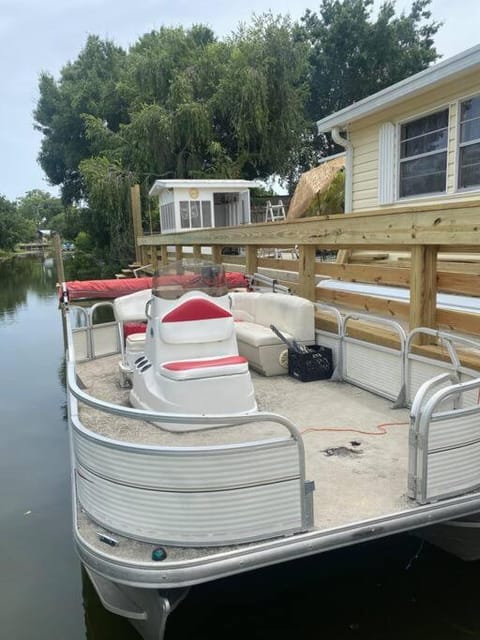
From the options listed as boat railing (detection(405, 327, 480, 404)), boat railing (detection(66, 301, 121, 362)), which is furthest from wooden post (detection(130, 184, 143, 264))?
boat railing (detection(405, 327, 480, 404))

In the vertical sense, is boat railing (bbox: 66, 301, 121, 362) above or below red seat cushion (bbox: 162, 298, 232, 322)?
below

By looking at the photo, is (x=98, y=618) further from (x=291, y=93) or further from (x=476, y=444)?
(x=291, y=93)

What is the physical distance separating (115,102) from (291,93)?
1242cm

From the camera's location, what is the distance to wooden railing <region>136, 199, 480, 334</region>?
379 centimetres

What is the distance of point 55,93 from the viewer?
3697 cm

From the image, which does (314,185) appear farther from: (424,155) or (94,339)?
(94,339)

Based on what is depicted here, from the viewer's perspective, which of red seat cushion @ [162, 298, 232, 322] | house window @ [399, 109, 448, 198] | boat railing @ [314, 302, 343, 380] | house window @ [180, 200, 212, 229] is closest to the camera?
red seat cushion @ [162, 298, 232, 322]

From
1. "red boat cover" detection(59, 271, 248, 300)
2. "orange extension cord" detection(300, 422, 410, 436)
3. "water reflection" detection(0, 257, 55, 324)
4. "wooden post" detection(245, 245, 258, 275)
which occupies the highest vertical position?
"wooden post" detection(245, 245, 258, 275)

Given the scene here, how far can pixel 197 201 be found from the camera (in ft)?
60.2

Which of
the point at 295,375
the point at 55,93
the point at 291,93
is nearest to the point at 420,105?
the point at 295,375

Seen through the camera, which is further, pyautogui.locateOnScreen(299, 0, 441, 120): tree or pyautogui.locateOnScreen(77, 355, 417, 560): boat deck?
pyautogui.locateOnScreen(299, 0, 441, 120): tree

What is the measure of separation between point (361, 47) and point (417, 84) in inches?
956

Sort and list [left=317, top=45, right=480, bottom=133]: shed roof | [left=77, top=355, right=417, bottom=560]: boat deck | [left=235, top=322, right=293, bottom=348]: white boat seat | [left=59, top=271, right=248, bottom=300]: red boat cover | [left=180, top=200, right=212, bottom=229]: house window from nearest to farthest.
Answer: [left=77, top=355, right=417, bottom=560]: boat deck < [left=235, top=322, right=293, bottom=348]: white boat seat < [left=317, top=45, right=480, bottom=133]: shed roof < [left=59, top=271, right=248, bottom=300]: red boat cover < [left=180, top=200, right=212, bottom=229]: house window

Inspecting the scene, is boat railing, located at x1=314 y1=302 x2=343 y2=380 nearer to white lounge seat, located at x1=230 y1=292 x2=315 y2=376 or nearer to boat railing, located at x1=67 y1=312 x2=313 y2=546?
white lounge seat, located at x1=230 y1=292 x2=315 y2=376
